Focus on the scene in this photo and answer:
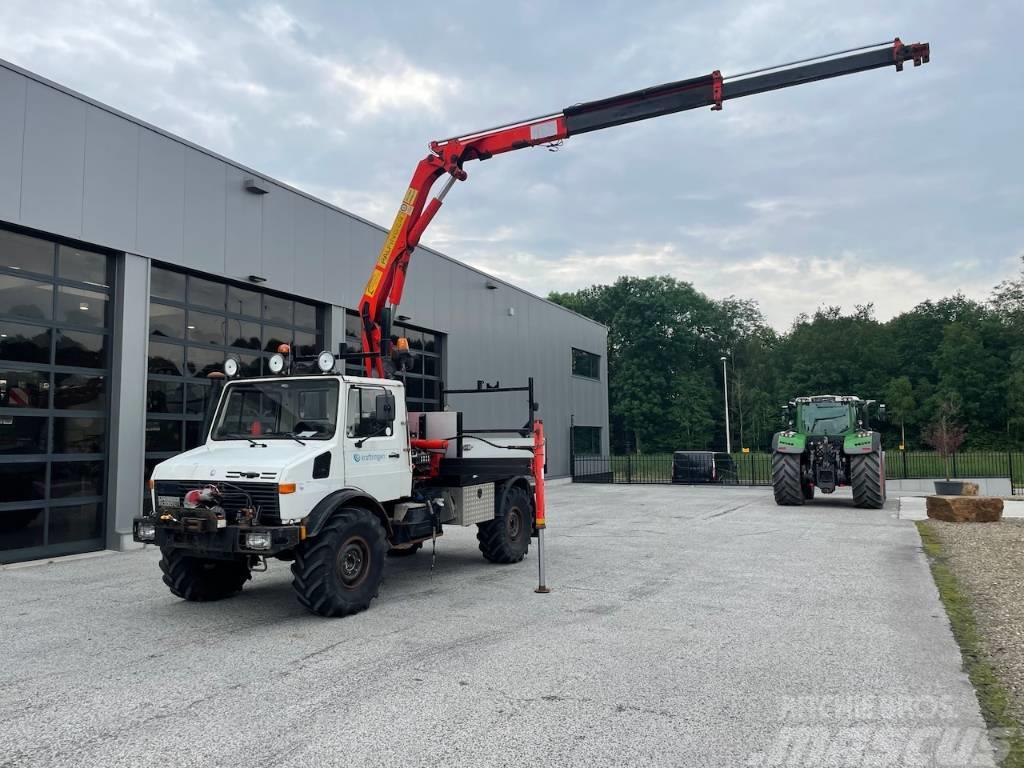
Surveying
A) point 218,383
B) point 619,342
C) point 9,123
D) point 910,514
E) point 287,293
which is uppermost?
point 619,342

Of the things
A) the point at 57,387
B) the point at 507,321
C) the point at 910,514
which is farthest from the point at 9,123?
the point at 910,514

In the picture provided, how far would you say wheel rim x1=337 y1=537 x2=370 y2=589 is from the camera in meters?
6.79

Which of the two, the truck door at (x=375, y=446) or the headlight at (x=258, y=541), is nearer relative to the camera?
the headlight at (x=258, y=541)

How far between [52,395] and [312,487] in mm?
6588

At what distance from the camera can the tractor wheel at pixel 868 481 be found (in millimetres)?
17203

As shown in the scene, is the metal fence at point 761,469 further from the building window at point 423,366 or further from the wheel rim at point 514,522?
the wheel rim at point 514,522

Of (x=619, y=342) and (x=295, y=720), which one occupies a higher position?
(x=619, y=342)

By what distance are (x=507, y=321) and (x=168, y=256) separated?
13176mm

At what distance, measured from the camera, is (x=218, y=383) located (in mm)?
7934

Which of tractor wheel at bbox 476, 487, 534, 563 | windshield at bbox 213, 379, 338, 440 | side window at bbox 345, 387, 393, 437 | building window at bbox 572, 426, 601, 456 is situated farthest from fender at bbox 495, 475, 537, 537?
building window at bbox 572, 426, 601, 456

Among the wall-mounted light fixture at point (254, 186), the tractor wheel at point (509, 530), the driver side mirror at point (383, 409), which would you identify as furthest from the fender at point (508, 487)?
the wall-mounted light fixture at point (254, 186)

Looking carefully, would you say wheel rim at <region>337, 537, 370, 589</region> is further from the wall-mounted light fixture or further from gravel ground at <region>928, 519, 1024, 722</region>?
the wall-mounted light fixture

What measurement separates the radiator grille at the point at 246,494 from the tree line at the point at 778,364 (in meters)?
50.4

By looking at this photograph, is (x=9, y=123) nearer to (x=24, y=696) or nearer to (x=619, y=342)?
(x=24, y=696)
